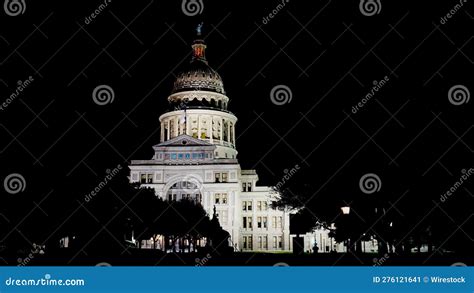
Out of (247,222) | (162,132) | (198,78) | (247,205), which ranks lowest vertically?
(247,222)

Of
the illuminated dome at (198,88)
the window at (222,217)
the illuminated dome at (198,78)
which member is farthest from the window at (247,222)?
the illuminated dome at (198,78)

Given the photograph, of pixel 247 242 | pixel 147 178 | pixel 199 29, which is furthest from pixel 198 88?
pixel 247 242

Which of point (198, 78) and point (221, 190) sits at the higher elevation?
point (198, 78)

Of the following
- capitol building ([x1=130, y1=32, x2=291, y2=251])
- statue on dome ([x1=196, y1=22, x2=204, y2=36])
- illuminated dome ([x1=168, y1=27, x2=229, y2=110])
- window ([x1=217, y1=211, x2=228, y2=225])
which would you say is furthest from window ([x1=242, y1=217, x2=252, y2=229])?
statue on dome ([x1=196, y1=22, x2=204, y2=36])

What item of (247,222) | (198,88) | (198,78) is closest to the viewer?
(247,222)

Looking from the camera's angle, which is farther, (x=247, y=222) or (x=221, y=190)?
(x=247, y=222)

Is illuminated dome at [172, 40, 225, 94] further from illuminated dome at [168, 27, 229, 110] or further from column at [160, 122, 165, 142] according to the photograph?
column at [160, 122, 165, 142]

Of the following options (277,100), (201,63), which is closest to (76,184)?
(277,100)

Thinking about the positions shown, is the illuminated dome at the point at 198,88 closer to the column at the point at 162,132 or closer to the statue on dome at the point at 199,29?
the column at the point at 162,132

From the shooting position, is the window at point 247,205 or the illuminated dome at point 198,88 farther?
the illuminated dome at point 198,88

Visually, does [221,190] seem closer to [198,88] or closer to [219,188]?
[219,188]
